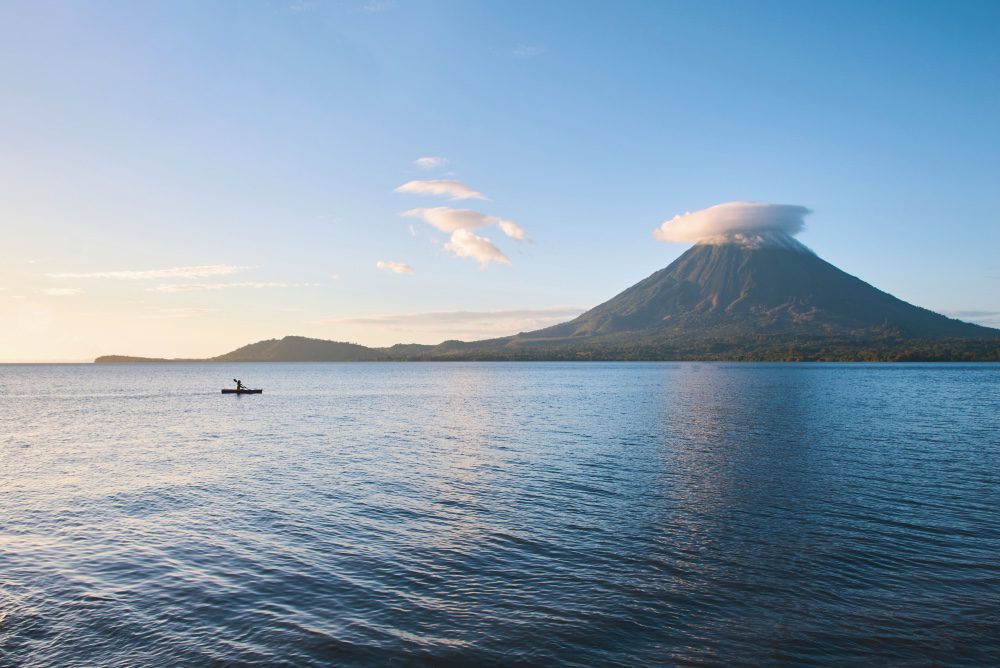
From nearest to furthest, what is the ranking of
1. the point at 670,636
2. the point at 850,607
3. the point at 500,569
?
the point at 670,636 → the point at 850,607 → the point at 500,569

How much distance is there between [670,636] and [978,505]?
21427 mm

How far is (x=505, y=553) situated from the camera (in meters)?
21.7

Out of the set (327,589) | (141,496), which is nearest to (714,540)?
(327,589)

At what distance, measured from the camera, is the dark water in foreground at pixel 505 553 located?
15047mm

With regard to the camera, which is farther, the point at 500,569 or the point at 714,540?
the point at 714,540

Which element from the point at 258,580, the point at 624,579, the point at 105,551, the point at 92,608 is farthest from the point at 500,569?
the point at 105,551

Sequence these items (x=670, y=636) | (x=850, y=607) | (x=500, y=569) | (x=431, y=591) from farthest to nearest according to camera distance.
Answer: (x=500, y=569)
(x=431, y=591)
(x=850, y=607)
(x=670, y=636)

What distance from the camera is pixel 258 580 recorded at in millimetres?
19312

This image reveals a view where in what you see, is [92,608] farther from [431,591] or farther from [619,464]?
[619,464]

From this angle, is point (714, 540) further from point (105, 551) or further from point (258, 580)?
point (105, 551)

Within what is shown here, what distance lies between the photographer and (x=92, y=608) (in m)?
17.2

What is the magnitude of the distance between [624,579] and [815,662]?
608 centimetres

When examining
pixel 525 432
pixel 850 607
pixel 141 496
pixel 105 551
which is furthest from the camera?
pixel 525 432

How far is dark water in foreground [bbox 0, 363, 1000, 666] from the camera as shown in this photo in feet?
49.4
